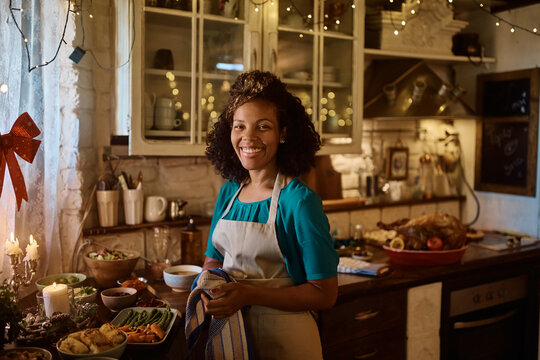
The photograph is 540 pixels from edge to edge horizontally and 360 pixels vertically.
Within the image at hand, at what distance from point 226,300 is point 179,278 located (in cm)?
71

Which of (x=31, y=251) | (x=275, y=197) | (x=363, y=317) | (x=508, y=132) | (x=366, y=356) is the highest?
(x=508, y=132)

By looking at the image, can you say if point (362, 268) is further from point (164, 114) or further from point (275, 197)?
point (164, 114)

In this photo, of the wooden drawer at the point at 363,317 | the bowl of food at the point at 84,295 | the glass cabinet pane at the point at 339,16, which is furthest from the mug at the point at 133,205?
the glass cabinet pane at the point at 339,16

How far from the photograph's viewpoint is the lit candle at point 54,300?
6.15 feet

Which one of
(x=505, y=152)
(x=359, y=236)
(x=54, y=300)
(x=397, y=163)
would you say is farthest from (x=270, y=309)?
(x=505, y=152)

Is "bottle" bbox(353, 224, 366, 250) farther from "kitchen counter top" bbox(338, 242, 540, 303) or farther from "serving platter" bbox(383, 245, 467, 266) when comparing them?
"serving platter" bbox(383, 245, 467, 266)

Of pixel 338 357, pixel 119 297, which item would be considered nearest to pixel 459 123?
pixel 338 357

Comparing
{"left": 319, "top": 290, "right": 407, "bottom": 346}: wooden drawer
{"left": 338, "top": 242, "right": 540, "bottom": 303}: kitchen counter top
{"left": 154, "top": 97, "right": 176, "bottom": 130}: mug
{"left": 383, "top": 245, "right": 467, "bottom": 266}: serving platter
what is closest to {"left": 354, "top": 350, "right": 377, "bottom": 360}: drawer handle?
{"left": 319, "top": 290, "right": 407, "bottom": 346}: wooden drawer

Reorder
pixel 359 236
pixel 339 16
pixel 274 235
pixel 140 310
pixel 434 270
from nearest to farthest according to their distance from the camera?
1. pixel 274 235
2. pixel 140 310
3. pixel 434 270
4. pixel 339 16
5. pixel 359 236

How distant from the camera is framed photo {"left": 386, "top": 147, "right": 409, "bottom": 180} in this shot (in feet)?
12.3

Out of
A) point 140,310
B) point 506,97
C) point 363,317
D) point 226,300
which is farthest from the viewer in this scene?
point 506,97

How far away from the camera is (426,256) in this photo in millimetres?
2830

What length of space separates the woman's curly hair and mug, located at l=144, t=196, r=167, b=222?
32.5 inches

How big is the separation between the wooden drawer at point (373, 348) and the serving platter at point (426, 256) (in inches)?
16.3
